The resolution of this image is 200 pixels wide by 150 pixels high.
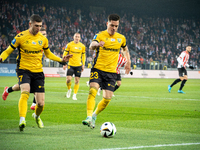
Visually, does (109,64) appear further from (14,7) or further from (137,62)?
(14,7)

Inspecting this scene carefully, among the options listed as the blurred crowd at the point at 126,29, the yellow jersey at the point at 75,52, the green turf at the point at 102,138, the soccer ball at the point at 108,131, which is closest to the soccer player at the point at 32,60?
the green turf at the point at 102,138

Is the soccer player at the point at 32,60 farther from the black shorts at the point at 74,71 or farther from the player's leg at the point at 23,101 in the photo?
the black shorts at the point at 74,71

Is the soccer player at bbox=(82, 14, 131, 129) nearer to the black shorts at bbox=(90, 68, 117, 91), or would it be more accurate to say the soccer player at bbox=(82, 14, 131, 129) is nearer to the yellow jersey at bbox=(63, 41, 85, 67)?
the black shorts at bbox=(90, 68, 117, 91)

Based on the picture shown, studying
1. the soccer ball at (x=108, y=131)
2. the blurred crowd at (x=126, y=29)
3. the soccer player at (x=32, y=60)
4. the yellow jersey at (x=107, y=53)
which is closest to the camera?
the soccer ball at (x=108, y=131)

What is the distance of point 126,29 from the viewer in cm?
4544

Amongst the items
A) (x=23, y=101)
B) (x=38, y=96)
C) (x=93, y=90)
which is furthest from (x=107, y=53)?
(x=23, y=101)

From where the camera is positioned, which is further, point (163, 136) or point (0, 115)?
point (0, 115)

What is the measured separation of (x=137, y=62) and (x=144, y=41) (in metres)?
8.95

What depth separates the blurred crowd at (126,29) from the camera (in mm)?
36469

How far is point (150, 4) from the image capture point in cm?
4644

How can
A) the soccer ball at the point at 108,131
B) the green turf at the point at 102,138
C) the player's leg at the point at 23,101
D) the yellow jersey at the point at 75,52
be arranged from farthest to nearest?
the yellow jersey at the point at 75,52 < the player's leg at the point at 23,101 < the soccer ball at the point at 108,131 < the green turf at the point at 102,138

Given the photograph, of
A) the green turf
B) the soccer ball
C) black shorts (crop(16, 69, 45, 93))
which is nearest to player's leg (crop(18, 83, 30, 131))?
black shorts (crop(16, 69, 45, 93))

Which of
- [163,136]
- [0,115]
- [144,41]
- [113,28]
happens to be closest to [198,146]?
[163,136]

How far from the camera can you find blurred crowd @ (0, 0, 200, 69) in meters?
36.5
